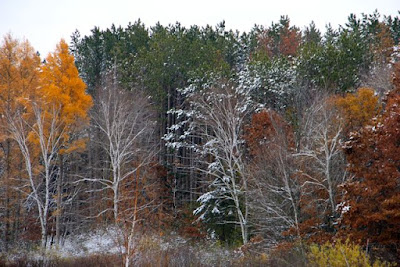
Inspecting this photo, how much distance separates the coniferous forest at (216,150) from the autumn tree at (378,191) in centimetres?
4

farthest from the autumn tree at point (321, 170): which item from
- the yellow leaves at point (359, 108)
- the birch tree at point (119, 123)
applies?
the birch tree at point (119, 123)

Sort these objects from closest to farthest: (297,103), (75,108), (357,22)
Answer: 1. (297,103)
2. (75,108)
3. (357,22)

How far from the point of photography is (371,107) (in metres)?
19.3

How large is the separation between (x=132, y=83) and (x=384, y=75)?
49.9ft

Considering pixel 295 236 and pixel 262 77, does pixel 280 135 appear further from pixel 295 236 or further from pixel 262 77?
pixel 262 77

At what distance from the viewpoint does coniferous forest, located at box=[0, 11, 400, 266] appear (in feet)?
44.3

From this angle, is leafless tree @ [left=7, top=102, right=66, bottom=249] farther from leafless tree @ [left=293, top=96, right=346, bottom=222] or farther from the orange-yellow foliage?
leafless tree @ [left=293, top=96, right=346, bottom=222]

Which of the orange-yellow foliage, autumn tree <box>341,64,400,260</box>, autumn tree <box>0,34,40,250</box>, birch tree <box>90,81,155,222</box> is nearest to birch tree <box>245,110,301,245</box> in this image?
autumn tree <box>341,64,400,260</box>

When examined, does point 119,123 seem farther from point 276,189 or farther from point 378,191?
point 378,191

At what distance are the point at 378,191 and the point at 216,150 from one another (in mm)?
→ 10478

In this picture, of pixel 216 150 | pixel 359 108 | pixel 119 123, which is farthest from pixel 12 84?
pixel 359 108

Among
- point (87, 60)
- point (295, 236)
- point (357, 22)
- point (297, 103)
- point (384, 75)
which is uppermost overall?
point (357, 22)

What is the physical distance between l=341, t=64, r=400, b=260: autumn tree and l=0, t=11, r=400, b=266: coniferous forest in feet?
0.14

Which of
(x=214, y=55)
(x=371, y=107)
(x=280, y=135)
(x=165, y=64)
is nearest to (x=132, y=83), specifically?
(x=165, y=64)
